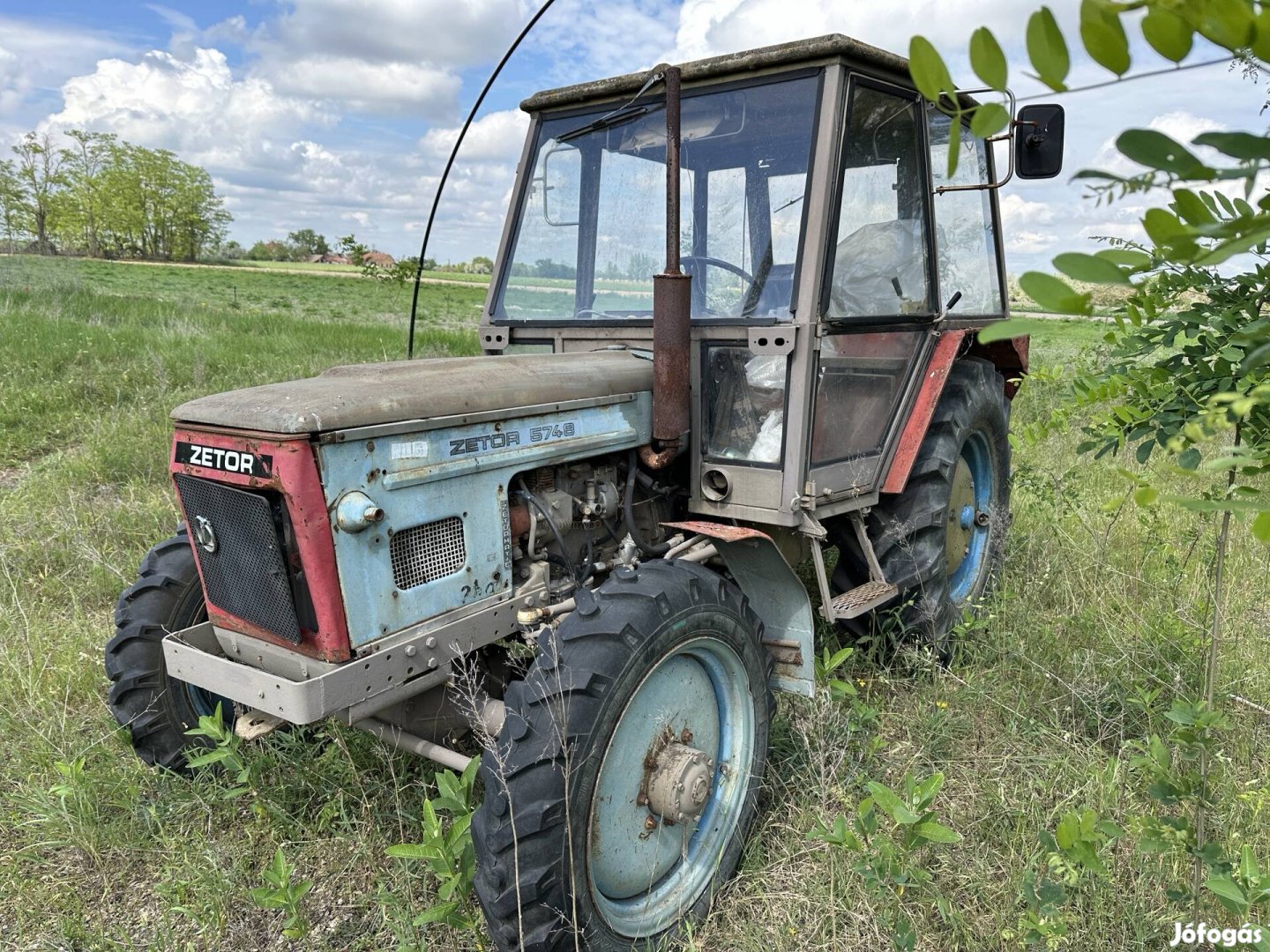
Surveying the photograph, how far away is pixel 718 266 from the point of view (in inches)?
120

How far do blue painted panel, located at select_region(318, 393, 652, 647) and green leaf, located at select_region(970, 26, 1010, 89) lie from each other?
68.6 inches

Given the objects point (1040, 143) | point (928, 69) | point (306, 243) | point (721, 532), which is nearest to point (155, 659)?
point (721, 532)

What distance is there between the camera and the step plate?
10.0 ft

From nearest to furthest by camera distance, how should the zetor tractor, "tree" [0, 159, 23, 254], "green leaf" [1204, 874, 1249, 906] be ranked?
"green leaf" [1204, 874, 1249, 906] → the zetor tractor → "tree" [0, 159, 23, 254]

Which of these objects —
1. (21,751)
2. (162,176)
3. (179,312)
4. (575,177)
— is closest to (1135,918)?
(575,177)

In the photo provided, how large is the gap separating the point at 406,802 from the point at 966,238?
3209 millimetres

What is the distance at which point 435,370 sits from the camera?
2.55 meters

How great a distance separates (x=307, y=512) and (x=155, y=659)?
113 cm

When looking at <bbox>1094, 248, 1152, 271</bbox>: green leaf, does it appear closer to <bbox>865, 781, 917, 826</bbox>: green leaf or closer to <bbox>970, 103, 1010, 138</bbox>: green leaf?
<bbox>970, 103, 1010, 138</bbox>: green leaf

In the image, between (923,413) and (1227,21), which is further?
(923,413)

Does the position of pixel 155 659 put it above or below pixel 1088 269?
below

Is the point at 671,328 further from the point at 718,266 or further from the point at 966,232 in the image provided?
the point at 966,232

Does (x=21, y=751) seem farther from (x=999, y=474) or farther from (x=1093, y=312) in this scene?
(x=999, y=474)

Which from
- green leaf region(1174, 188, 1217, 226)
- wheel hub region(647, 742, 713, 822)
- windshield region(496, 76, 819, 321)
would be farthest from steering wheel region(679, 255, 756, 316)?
green leaf region(1174, 188, 1217, 226)
